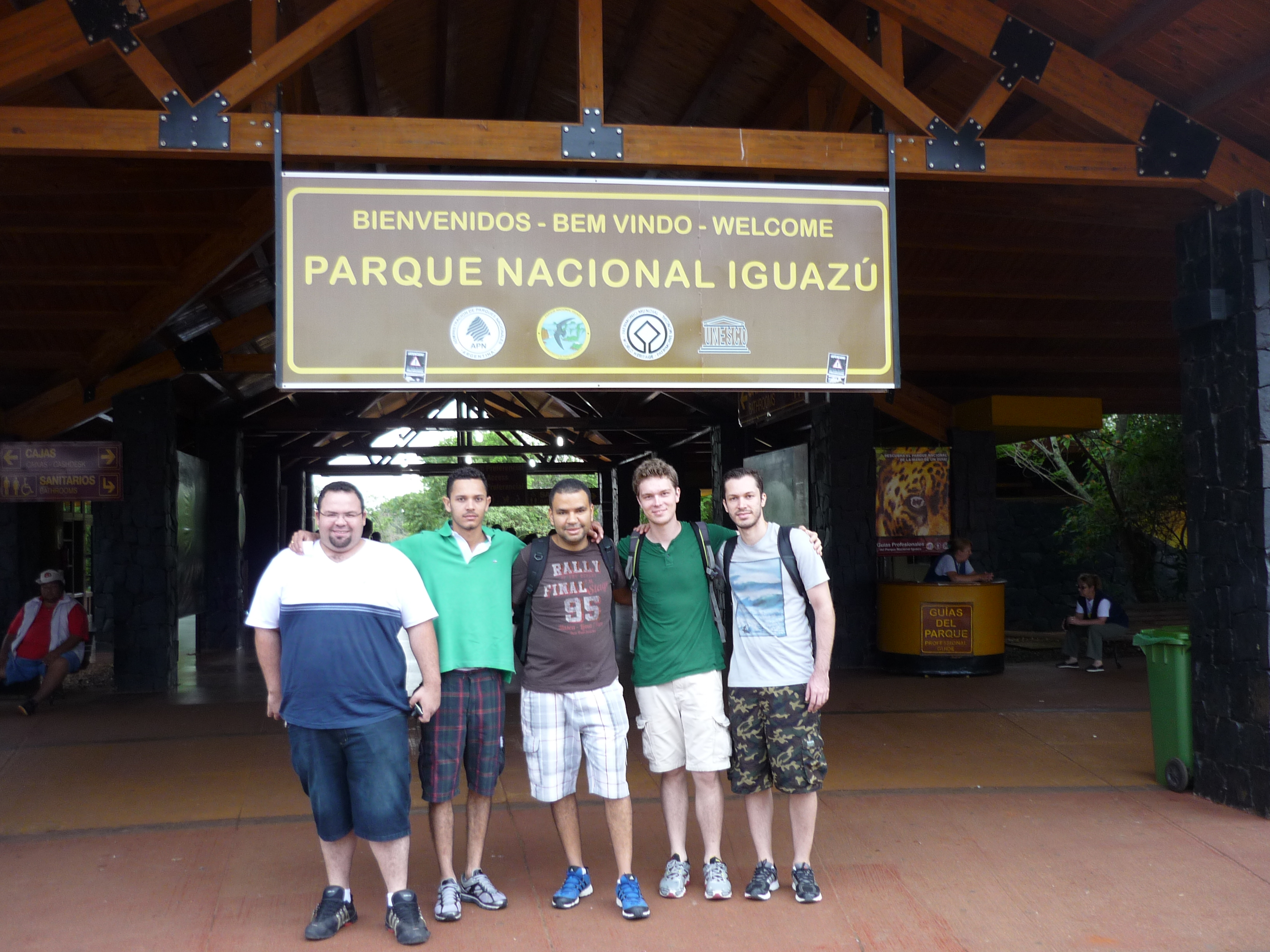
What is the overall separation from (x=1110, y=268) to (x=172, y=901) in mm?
7599

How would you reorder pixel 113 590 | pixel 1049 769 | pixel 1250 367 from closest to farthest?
pixel 1250 367
pixel 1049 769
pixel 113 590

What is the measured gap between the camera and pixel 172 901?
418 cm

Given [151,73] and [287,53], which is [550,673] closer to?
[287,53]

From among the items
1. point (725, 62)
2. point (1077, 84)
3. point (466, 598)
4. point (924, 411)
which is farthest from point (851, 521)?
point (466, 598)

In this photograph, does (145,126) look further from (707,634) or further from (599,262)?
(707,634)

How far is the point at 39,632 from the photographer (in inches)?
354

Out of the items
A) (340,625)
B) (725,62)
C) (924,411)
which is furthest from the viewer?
(924,411)

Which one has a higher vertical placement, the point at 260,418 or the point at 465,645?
the point at 260,418

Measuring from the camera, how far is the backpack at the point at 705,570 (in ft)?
13.7

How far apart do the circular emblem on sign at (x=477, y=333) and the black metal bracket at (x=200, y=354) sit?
6198mm

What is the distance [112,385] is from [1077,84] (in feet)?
27.1

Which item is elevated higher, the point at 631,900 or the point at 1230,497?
the point at 1230,497

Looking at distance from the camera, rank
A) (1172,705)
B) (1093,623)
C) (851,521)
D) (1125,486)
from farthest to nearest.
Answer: (1125,486) → (851,521) → (1093,623) → (1172,705)

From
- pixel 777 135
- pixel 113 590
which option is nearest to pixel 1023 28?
pixel 777 135
